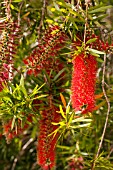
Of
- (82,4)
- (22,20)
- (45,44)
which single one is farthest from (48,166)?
(22,20)

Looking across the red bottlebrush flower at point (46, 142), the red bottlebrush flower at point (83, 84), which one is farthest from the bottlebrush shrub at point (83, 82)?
the red bottlebrush flower at point (46, 142)

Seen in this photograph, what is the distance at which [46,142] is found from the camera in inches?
42.6

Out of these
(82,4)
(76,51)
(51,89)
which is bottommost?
(51,89)

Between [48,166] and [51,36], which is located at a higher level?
[51,36]

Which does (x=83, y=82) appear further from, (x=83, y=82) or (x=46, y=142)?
(x=46, y=142)

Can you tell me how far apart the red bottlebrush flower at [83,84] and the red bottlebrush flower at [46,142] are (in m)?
0.14

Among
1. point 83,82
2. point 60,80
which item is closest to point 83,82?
point 83,82

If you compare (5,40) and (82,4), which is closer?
(5,40)

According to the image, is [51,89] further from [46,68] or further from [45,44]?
[45,44]

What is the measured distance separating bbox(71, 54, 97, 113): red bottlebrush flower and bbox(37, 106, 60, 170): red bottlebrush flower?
0.46 ft

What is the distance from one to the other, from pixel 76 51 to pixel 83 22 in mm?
105

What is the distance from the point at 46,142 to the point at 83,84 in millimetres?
211

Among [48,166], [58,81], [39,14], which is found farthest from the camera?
[39,14]

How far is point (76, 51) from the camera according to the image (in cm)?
99
